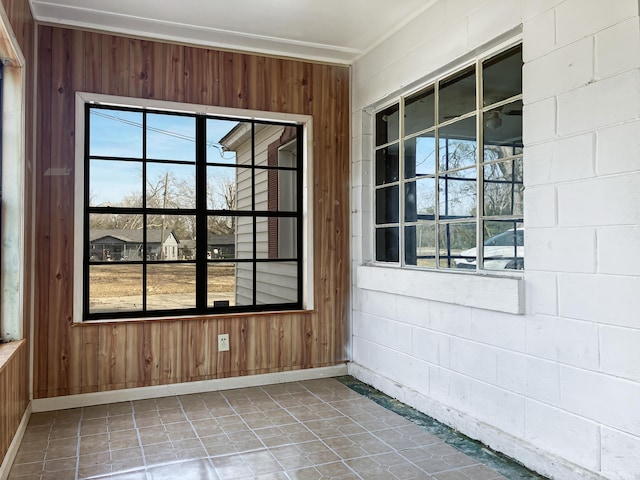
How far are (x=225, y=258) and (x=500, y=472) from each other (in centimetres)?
260

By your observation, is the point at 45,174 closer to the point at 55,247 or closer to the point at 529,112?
the point at 55,247

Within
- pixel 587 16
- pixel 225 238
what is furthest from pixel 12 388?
pixel 587 16

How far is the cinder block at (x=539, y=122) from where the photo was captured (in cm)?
→ 255

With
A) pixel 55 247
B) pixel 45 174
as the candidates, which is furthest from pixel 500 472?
pixel 45 174

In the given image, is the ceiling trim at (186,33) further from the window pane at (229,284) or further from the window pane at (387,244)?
the window pane at (229,284)

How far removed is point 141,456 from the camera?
9.31ft

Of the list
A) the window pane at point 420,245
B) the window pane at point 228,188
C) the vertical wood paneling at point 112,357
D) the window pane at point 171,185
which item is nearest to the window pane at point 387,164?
the window pane at point 420,245

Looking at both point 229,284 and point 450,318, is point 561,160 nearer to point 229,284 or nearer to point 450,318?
point 450,318

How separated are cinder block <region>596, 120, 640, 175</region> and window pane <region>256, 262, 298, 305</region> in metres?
2.75

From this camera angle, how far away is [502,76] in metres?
2.99

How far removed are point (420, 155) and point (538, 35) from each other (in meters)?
1.26

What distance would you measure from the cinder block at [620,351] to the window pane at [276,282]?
2699 mm

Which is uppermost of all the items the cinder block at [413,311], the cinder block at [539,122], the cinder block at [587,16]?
the cinder block at [587,16]

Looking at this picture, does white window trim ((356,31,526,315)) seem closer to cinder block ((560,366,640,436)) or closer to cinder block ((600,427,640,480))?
cinder block ((560,366,640,436))
